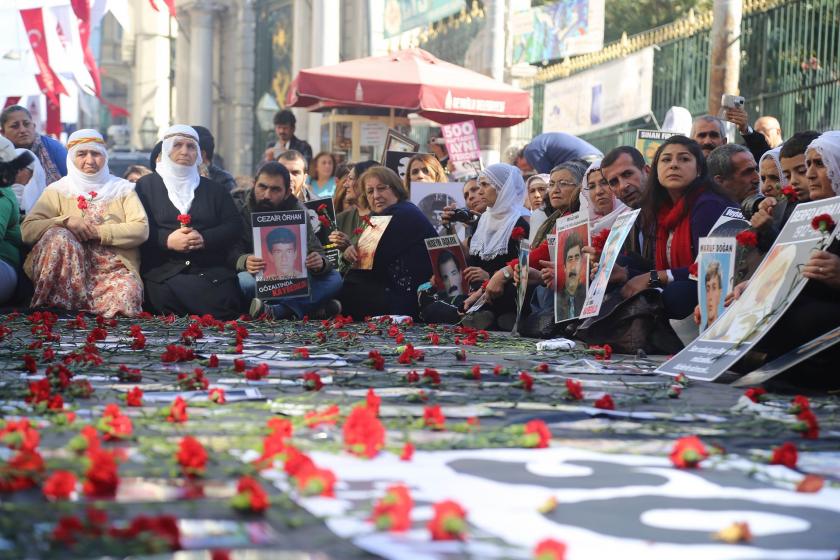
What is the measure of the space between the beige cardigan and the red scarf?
4.65 meters

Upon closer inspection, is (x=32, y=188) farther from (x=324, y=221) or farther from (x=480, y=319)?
(x=480, y=319)

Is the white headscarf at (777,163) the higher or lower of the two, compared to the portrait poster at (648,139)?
lower

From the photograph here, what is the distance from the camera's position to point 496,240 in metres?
10.3

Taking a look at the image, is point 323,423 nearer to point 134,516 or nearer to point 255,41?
point 134,516

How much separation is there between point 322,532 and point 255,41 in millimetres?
35894

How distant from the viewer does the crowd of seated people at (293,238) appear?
8.96 metres

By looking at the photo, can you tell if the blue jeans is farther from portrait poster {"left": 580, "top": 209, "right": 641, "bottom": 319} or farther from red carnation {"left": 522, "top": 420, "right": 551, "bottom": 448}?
red carnation {"left": 522, "top": 420, "right": 551, "bottom": 448}

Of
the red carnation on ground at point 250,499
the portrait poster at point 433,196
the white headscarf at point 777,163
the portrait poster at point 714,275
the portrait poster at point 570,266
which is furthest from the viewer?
the portrait poster at point 433,196

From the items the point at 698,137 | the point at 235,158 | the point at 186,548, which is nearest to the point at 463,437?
the point at 186,548

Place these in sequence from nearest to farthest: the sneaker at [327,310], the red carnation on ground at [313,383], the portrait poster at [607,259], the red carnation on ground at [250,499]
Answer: the red carnation on ground at [250,499], the red carnation on ground at [313,383], the portrait poster at [607,259], the sneaker at [327,310]

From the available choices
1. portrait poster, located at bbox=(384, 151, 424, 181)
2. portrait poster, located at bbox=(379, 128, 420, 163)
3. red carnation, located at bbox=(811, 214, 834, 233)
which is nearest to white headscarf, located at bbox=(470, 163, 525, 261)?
portrait poster, located at bbox=(384, 151, 424, 181)

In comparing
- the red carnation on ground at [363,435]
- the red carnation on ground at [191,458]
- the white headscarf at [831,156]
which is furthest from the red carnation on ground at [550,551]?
the white headscarf at [831,156]

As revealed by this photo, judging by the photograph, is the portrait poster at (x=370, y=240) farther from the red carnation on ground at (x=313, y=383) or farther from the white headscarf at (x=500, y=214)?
the red carnation on ground at (x=313, y=383)

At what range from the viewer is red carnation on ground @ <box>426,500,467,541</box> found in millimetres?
2760
